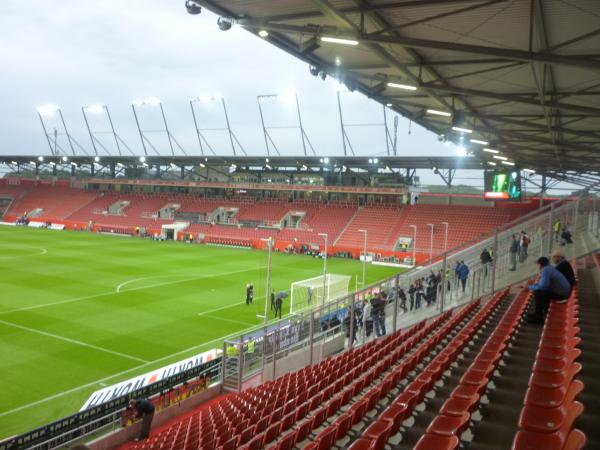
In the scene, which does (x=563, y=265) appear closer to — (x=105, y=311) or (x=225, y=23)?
(x=225, y=23)

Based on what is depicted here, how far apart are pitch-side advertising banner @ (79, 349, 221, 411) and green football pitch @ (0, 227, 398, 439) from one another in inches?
21.7

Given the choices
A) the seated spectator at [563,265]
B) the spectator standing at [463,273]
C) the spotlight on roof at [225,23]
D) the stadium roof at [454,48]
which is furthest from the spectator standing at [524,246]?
the spotlight on roof at [225,23]

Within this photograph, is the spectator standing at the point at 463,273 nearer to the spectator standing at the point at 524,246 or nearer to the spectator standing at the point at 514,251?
the spectator standing at the point at 514,251

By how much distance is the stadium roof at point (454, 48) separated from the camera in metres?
7.38

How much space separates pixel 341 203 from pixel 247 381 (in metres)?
43.0

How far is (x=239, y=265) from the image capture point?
1458 inches

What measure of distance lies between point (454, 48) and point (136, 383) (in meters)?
11.0

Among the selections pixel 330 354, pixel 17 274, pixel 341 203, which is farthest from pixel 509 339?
pixel 341 203

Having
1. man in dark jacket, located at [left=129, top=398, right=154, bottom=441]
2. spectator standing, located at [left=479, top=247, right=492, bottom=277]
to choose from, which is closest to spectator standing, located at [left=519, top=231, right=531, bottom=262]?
spectator standing, located at [left=479, top=247, right=492, bottom=277]

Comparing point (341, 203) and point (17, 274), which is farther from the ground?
point (341, 203)

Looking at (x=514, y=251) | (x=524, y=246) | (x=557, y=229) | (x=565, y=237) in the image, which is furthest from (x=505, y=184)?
(x=514, y=251)

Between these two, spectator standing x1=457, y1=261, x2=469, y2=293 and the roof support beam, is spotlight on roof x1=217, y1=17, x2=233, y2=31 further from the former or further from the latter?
spectator standing x1=457, y1=261, x2=469, y2=293

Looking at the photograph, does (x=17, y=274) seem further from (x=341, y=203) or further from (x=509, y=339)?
(x=341, y=203)

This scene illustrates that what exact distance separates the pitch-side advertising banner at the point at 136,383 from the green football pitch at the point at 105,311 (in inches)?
21.7
